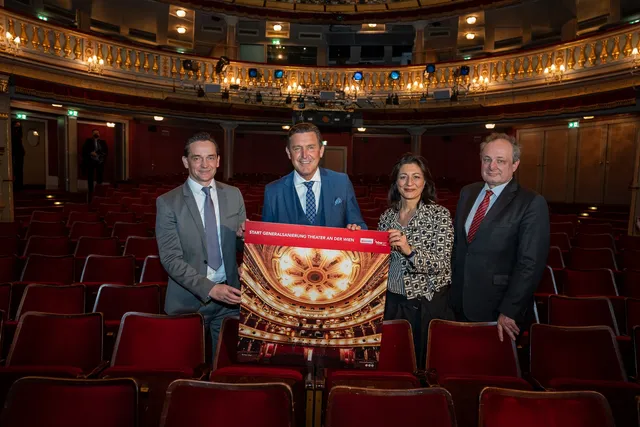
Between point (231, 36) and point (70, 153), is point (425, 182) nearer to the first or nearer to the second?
point (70, 153)

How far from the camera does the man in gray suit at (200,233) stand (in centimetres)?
222

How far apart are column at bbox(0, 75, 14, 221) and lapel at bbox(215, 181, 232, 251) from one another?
8.14 meters

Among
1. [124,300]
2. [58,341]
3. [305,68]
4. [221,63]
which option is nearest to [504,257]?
[58,341]

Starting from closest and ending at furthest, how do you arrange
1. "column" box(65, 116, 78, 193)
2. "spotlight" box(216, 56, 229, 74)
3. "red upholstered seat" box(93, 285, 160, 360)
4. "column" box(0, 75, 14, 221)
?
"red upholstered seat" box(93, 285, 160, 360)
"column" box(0, 75, 14, 221)
"column" box(65, 116, 78, 193)
"spotlight" box(216, 56, 229, 74)

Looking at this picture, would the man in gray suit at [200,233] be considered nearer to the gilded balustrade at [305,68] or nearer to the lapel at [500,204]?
the lapel at [500,204]

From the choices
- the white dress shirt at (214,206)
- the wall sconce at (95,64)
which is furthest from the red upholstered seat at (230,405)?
the wall sconce at (95,64)

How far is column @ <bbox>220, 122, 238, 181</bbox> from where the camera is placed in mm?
15641

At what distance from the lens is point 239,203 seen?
2.50 metres

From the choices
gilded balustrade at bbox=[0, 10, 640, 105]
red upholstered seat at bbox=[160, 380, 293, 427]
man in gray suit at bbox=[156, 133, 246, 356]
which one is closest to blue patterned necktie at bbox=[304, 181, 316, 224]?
man in gray suit at bbox=[156, 133, 246, 356]

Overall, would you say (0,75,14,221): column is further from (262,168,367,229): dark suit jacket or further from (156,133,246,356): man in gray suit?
(262,168,367,229): dark suit jacket

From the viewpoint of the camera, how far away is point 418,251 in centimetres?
224

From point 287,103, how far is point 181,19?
7236mm

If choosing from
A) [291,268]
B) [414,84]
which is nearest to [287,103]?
[414,84]

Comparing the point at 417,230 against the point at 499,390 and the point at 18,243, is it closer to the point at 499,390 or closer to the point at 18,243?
the point at 499,390
